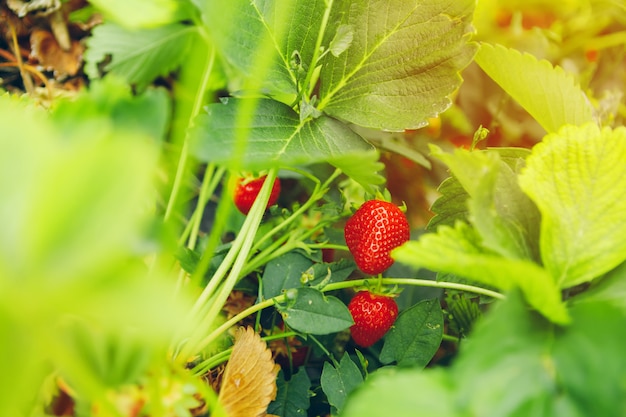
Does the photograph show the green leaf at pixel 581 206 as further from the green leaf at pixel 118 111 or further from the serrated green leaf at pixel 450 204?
the green leaf at pixel 118 111

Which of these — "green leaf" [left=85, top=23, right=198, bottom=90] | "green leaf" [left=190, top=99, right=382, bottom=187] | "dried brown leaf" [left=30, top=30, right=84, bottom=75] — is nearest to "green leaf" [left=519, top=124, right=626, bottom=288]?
"green leaf" [left=190, top=99, right=382, bottom=187]

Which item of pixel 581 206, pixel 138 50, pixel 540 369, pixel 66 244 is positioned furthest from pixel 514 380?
pixel 138 50

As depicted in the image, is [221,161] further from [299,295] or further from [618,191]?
[618,191]

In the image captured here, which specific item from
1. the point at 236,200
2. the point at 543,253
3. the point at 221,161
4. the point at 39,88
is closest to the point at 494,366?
the point at 543,253

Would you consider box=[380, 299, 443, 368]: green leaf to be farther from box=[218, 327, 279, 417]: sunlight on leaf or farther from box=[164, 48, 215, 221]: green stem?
box=[164, 48, 215, 221]: green stem

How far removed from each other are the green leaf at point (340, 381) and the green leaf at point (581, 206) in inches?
7.0

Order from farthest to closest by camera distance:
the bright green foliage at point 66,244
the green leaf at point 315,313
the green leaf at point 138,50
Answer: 1. the green leaf at point 138,50
2. the green leaf at point 315,313
3. the bright green foliage at point 66,244

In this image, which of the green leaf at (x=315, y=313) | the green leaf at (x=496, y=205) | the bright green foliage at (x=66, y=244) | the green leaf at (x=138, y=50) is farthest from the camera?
the green leaf at (x=138, y=50)

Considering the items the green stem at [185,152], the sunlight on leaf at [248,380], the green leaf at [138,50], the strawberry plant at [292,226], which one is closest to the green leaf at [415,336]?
the strawberry plant at [292,226]

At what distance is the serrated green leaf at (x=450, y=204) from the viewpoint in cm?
45

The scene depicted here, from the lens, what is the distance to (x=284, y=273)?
1.62 ft

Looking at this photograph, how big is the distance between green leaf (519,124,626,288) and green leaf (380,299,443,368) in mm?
132

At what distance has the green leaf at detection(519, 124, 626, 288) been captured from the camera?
341mm

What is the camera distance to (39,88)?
60cm
